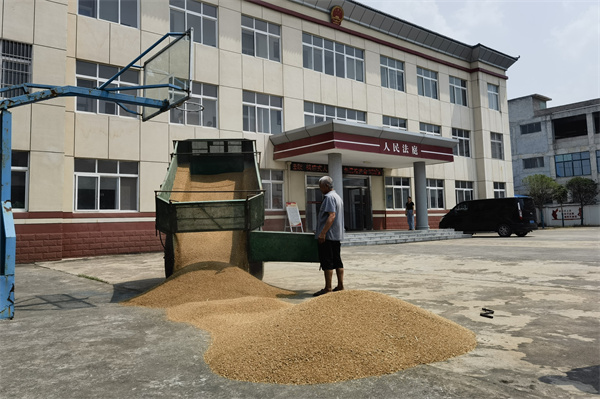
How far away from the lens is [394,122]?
2427cm

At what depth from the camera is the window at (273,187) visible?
1872 centimetres

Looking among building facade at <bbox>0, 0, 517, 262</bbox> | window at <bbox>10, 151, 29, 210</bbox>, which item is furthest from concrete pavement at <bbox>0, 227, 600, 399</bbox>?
building facade at <bbox>0, 0, 517, 262</bbox>

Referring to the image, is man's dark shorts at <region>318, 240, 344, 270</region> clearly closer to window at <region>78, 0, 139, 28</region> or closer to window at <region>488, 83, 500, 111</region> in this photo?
window at <region>78, 0, 139, 28</region>

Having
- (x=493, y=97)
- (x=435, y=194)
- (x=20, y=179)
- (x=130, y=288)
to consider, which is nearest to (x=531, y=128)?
(x=493, y=97)

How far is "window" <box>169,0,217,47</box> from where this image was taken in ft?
55.4

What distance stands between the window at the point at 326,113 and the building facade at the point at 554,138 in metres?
37.8

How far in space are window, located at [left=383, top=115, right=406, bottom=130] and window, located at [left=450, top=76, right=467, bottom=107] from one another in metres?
5.77

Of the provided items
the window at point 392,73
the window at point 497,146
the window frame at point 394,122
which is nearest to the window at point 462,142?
the window at point 497,146

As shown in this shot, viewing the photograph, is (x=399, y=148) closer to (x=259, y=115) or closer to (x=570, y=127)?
(x=259, y=115)

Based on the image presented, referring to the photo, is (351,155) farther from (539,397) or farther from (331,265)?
(539,397)

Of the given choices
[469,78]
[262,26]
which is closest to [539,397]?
[262,26]

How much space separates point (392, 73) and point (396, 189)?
731 cm

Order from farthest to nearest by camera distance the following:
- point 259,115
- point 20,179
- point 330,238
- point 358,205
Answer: point 358,205
point 259,115
point 20,179
point 330,238

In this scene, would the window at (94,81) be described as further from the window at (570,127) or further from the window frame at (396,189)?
the window at (570,127)
